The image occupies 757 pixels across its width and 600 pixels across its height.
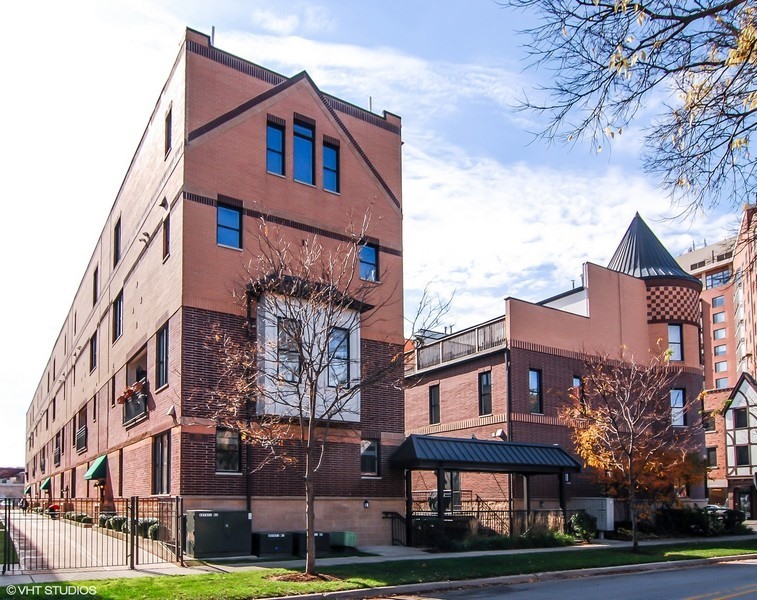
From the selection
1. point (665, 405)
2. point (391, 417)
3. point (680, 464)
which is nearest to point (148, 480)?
point (391, 417)

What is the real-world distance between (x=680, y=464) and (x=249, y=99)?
69.3ft

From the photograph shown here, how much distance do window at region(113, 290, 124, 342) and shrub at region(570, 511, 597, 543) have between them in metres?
19.0

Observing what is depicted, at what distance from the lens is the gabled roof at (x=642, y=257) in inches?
1560

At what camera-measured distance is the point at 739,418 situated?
58844 mm

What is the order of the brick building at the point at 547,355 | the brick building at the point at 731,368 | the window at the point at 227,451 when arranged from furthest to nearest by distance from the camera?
the brick building at the point at 547,355 → the window at the point at 227,451 → the brick building at the point at 731,368

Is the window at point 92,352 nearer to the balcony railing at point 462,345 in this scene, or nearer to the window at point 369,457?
the balcony railing at point 462,345

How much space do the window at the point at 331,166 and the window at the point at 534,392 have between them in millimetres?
12385

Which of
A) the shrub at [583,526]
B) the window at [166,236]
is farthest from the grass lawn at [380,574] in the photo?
the window at [166,236]

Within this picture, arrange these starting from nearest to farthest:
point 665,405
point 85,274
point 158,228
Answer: point 158,228 → point 665,405 → point 85,274

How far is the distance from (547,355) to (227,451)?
1659cm

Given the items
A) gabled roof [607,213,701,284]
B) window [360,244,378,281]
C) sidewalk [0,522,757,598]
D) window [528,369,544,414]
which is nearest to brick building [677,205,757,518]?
gabled roof [607,213,701,284]

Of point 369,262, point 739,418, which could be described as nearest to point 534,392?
point 369,262

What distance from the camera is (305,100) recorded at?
25922 millimetres

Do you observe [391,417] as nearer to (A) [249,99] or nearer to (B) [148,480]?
(B) [148,480]
